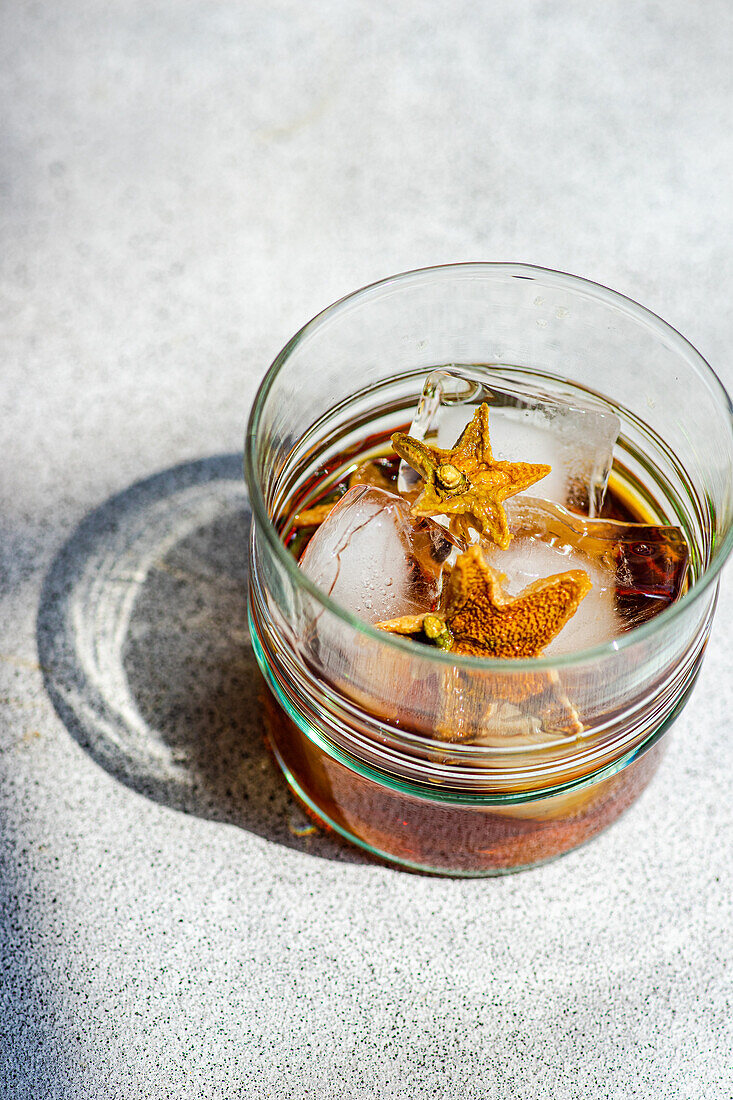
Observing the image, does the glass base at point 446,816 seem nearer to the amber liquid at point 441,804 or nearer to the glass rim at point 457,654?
the amber liquid at point 441,804

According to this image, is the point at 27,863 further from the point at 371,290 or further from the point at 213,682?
the point at 371,290

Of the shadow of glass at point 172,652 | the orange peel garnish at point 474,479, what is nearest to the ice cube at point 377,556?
the orange peel garnish at point 474,479

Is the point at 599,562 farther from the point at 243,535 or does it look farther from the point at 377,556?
the point at 243,535

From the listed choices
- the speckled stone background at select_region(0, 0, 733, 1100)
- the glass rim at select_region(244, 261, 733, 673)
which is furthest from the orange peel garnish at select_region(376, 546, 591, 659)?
the speckled stone background at select_region(0, 0, 733, 1100)

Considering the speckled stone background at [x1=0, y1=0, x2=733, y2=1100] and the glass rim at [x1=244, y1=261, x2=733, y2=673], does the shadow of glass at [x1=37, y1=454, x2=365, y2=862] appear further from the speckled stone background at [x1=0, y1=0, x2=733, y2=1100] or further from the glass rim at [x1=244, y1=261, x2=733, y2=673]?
the glass rim at [x1=244, y1=261, x2=733, y2=673]

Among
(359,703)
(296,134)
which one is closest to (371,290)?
(359,703)

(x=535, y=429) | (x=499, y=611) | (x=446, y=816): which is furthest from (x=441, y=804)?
(x=535, y=429)
